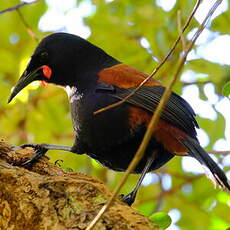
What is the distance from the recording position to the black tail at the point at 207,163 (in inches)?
134

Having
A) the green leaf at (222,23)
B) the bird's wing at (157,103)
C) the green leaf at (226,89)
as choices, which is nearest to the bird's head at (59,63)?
the bird's wing at (157,103)

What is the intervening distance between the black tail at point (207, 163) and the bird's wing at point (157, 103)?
124mm

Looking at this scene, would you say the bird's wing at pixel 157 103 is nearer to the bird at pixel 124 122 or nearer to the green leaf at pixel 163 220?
the bird at pixel 124 122

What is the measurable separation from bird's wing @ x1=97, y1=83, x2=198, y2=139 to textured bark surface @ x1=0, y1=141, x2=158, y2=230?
0.99 meters

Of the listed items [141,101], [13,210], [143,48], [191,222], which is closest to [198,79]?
[143,48]

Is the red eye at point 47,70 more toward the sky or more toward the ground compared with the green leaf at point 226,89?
more toward the sky

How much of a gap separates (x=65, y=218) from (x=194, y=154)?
1252mm

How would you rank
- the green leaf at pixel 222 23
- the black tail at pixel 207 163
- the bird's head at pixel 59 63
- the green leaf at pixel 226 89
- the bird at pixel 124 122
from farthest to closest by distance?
1. the green leaf at pixel 222 23
2. the bird's head at pixel 59 63
3. the bird at pixel 124 122
4. the black tail at pixel 207 163
5. the green leaf at pixel 226 89

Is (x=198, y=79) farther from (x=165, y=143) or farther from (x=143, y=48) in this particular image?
(x=165, y=143)

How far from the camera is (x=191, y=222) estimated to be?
5.67 metres

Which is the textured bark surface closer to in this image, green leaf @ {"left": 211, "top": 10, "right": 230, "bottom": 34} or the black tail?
the black tail

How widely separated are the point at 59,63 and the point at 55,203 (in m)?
1.91

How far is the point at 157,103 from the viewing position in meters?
3.84

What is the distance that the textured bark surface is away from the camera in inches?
102
